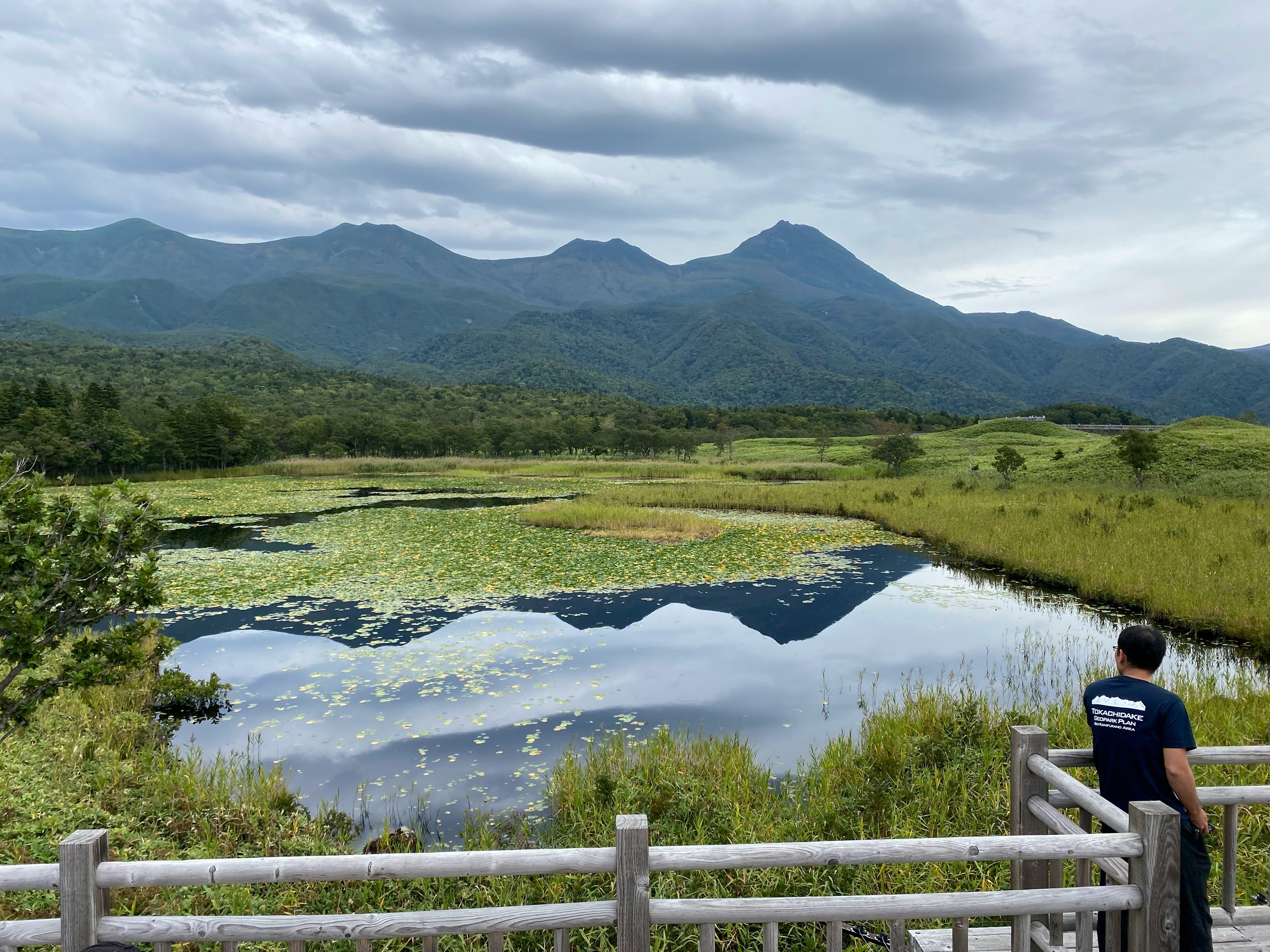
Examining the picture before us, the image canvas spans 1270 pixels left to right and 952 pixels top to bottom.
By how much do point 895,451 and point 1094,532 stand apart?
3296 centimetres

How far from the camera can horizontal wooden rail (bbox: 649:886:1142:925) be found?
11.2 ft

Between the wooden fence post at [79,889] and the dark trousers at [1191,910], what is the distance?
4909 mm

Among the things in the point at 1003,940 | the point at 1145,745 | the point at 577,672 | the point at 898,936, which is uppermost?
the point at 1145,745

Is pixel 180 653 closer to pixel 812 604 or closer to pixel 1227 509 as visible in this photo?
pixel 812 604

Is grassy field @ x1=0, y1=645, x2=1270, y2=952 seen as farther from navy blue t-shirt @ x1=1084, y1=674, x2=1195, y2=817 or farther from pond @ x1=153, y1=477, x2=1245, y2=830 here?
navy blue t-shirt @ x1=1084, y1=674, x2=1195, y2=817

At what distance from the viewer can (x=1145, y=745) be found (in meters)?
4.25

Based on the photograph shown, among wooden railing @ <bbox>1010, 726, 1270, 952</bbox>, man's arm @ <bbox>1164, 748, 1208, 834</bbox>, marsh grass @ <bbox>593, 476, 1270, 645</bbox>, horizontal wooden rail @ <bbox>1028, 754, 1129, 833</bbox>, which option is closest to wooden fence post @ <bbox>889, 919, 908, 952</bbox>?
wooden railing @ <bbox>1010, 726, 1270, 952</bbox>

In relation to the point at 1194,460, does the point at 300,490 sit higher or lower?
lower

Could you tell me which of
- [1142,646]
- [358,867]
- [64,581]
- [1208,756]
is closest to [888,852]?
[1142,646]

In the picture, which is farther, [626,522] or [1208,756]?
[626,522]

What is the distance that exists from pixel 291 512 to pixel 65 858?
127ft

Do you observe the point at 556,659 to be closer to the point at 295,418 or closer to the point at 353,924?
the point at 353,924

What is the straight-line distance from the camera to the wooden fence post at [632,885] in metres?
3.29

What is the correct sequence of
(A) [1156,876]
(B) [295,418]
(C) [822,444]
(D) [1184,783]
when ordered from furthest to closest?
(B) [295,418] → (C) [822,444] → (D) [1184,783] → (A) [1156,876]
